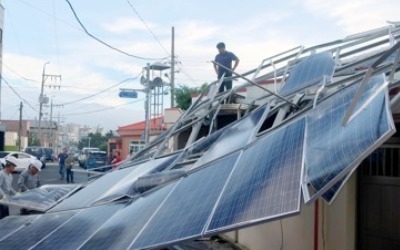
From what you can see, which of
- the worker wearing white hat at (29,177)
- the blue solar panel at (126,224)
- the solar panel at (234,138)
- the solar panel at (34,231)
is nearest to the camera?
the blue solar panel at (126,224)

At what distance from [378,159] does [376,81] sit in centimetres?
311

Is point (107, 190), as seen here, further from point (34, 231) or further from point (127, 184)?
point (34, 231)

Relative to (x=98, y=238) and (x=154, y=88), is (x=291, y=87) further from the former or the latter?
(x=154, y=88)

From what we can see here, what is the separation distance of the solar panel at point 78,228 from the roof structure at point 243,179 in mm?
14

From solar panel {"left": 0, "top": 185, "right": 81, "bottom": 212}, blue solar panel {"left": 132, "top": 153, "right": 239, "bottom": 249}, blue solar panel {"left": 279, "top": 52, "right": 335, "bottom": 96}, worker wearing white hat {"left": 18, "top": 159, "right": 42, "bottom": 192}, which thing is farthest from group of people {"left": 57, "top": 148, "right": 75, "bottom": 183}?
blue solar panel {"left": 132, "top": 153, "right": 239, "bottom": 249}

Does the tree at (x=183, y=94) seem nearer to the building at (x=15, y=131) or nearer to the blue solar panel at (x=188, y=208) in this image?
the blue solar panel at (x=188, y=208)

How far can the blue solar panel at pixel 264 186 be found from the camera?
277 cm

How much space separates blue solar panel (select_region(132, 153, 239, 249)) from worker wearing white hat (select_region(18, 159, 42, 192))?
5.98m

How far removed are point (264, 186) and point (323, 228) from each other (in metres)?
4.29

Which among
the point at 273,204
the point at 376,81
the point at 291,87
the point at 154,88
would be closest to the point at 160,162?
the point at 291,87

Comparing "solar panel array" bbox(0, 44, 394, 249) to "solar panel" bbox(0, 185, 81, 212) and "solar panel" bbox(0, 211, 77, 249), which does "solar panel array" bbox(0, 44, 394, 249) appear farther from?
"solar panel" bbox(0, 185, 81, 212)

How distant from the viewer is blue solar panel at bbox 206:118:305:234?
277cm

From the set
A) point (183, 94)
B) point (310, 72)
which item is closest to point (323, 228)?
point (310, 72)

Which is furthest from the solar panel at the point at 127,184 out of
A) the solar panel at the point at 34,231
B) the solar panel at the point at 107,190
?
the solar panel at the point at 34,231
